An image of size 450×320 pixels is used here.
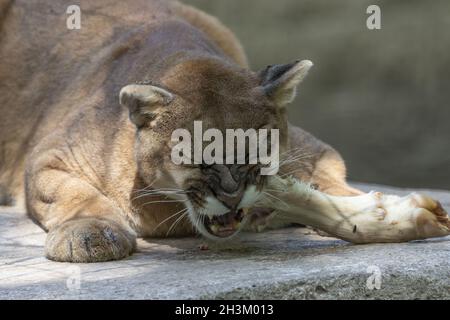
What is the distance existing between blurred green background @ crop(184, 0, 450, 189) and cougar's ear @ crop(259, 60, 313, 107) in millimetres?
5045

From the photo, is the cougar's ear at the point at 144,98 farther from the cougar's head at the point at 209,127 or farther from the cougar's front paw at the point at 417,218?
the cougar's front paw at the point at 417,218

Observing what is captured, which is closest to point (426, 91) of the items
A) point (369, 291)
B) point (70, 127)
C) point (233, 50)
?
point (233, 50)

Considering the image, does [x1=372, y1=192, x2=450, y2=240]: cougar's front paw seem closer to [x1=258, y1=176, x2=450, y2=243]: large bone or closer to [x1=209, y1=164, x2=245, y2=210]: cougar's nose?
[x1=258, y1=176, x2=450, y2=243]: large bone

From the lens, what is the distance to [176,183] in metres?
3.97

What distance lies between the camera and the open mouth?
12.6ft

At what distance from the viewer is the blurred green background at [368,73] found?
915 centimetres

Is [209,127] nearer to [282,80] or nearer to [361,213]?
[282,80]

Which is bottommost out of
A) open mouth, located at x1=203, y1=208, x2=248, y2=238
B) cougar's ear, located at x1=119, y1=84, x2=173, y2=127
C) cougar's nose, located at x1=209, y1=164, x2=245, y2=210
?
open mouth, located at x1=203, y1=208, x2=248, y2=238

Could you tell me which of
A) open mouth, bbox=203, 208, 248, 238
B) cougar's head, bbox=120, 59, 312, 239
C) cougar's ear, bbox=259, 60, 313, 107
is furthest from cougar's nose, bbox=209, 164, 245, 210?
cougar's ear, bbox=259, 60, 313, 107

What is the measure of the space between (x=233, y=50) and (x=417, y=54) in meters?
3.71

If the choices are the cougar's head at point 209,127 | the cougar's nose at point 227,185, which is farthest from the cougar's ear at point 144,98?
the cougar's nose at point 227,185
